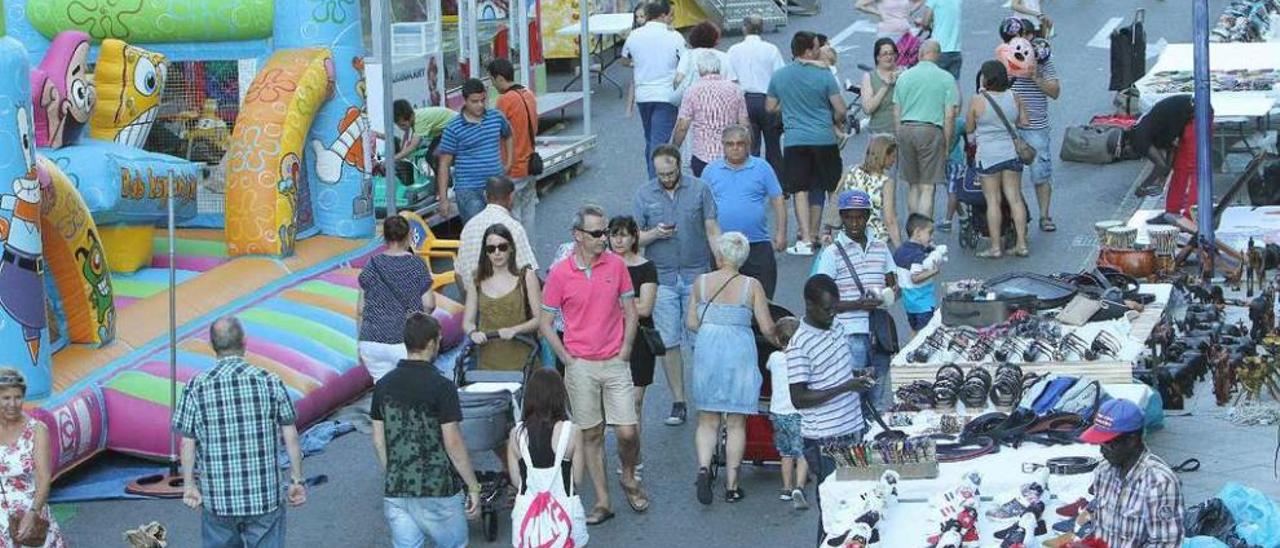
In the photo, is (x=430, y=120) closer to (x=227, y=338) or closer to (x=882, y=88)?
(x=882, y=88)

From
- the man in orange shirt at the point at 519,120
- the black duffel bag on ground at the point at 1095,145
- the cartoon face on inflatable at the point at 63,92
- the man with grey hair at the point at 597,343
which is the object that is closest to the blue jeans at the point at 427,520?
the man with grey hair at the point at 597,343

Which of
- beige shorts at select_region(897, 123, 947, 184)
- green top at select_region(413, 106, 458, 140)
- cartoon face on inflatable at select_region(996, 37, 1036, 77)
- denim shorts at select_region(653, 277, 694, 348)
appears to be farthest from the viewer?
green top at select_region(413, 106, 458, 140)

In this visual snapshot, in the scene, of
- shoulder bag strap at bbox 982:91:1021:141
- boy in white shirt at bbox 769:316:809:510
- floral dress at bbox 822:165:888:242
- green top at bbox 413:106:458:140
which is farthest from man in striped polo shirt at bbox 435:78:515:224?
boy in white shirt at bbox 769:316:809:510

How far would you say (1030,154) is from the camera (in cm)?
1644

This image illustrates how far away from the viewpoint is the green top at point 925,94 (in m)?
16.4

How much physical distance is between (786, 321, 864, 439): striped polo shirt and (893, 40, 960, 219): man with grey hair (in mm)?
5908

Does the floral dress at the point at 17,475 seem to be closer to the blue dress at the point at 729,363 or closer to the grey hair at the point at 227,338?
the grey hair at the point at 227,338

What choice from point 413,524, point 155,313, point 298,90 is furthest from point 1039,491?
point 298,90

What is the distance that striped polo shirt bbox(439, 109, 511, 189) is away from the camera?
52.9ft

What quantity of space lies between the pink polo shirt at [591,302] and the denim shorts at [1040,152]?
6.04 m

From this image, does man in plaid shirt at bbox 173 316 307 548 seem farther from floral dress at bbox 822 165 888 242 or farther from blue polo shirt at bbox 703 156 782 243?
floral dress at bbox 822 165 888 242

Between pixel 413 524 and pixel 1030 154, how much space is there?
25.0 feet

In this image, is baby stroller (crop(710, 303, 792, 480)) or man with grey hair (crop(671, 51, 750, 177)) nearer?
baby stroller (crop(710, 303, 792, 480))

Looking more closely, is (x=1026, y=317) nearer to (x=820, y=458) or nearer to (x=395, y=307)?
(x=820, y=458)
